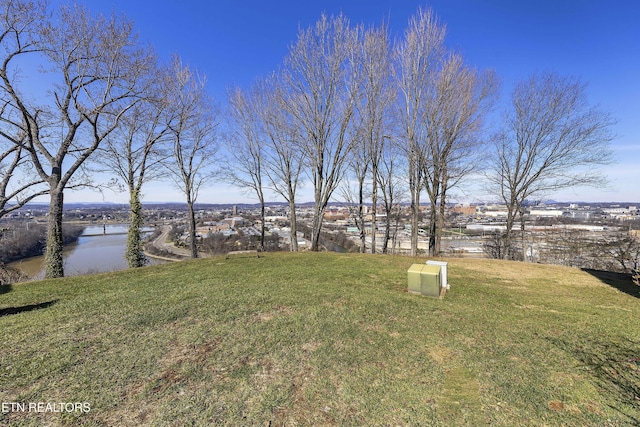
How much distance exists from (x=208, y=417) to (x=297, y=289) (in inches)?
124

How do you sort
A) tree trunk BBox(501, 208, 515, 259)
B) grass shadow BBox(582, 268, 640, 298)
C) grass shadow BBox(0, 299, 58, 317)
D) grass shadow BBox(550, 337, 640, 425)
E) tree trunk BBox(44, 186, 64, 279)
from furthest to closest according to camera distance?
tree trunk BBox(501, 208, 515, 259)
tree trunk BBox(44, 186, 64, 279)
grass shadow BBox(582, 268, 640, 298)
grass shadow BBox(0, 299, 58, 317)
grass shadow BBox(550, 337, 640, 425)

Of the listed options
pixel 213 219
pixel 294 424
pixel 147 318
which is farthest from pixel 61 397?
pixel 213 219

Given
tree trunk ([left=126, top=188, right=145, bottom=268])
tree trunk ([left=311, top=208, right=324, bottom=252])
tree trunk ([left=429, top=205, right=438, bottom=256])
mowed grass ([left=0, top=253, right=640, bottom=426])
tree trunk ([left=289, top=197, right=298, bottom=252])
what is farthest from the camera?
tree trunk ([left=289, top=197, right=298, bottom=252])

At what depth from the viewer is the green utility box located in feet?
15.2

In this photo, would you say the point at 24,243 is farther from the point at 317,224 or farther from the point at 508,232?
the point at 508,232

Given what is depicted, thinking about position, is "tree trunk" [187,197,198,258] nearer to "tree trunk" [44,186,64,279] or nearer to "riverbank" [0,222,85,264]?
"riverbank" [0,222,85,264]

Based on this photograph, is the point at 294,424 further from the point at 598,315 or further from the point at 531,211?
the point at 531,211

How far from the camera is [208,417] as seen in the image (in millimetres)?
1751

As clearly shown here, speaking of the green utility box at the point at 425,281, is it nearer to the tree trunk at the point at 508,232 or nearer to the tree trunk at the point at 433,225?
the tree trunk at the point at 433,225

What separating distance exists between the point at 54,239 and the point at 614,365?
10.7 metres

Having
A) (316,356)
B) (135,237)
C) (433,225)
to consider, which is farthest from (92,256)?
(433,225)

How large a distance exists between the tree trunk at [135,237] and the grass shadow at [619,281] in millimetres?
12809

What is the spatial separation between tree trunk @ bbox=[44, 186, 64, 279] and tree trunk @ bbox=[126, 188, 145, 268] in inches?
67.0

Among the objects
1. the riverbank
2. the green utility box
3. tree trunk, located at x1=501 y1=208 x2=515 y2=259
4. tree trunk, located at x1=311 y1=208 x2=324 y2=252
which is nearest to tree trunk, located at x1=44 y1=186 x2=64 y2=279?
the riverbank
